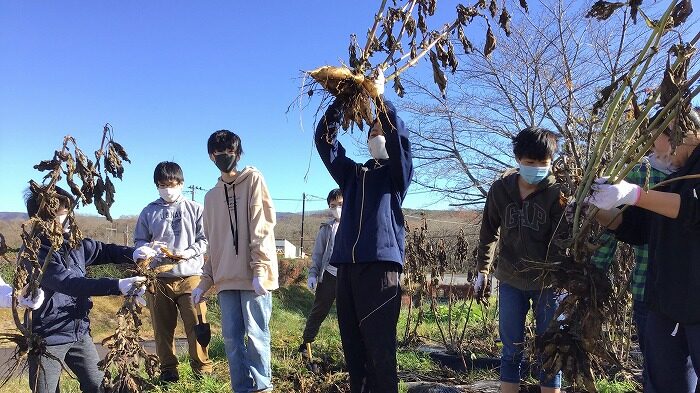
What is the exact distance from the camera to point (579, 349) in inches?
83.7

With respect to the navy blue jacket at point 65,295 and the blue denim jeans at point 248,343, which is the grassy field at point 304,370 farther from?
the blue denim jeans at point 248,343

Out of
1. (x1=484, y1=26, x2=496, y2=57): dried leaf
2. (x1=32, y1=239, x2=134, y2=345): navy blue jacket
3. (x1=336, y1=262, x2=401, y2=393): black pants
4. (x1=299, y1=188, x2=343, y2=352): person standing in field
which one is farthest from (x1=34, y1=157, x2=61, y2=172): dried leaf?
(x1=299, y1=188, x2=343, y2=352): person standing in field

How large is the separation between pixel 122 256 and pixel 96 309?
8.62 meters

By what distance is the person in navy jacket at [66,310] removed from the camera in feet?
8.84

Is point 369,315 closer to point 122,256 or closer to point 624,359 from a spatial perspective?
point 122,256

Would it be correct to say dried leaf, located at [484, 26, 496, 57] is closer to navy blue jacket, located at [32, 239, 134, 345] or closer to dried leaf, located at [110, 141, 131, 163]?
dried leaf, located at [110, 141, 131, 163]

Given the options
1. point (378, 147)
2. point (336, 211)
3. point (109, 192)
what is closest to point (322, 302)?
point (336, 211)

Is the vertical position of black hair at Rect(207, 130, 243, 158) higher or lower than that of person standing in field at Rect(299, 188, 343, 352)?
higher

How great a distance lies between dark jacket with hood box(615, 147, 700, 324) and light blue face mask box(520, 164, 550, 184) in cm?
69

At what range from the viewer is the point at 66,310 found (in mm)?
2865

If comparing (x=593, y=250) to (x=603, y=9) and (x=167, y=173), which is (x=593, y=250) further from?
(x=167, y=173)

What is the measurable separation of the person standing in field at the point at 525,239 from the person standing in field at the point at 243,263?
1.33 m

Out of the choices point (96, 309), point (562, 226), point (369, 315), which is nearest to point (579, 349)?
point (562, 226)

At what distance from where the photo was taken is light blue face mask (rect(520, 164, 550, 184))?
9.31 feet
